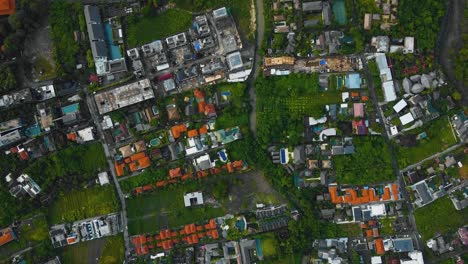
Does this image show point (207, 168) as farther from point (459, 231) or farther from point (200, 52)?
point (459, 231)

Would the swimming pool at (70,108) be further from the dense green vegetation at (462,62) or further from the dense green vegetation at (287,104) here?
the dense green vegetation at (462,62)

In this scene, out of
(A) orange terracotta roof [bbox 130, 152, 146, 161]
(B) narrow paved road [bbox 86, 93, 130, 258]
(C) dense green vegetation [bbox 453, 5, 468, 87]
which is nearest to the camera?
(C) dense green vegetation [bbox 453, 5, 468, 87]

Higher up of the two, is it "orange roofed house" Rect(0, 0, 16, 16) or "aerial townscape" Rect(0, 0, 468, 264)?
"orange roofed house" Rect(0, 0, 16, 16)

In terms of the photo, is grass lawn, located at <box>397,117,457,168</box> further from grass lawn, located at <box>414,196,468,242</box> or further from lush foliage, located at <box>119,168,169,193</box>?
lush foliage, located at <box>119,168,169,193</box>

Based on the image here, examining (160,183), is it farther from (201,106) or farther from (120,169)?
(201,106)

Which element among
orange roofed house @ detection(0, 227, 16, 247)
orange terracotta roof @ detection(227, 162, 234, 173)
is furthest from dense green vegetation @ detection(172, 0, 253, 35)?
orange roofed house @ detection(0, 227, 16, 247)

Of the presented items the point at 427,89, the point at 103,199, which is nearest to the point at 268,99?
the point at 427,89

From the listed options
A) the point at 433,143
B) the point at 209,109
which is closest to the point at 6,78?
the point at 209,109

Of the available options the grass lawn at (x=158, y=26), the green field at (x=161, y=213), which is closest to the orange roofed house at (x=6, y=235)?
the green field at (x=161, y=213)
